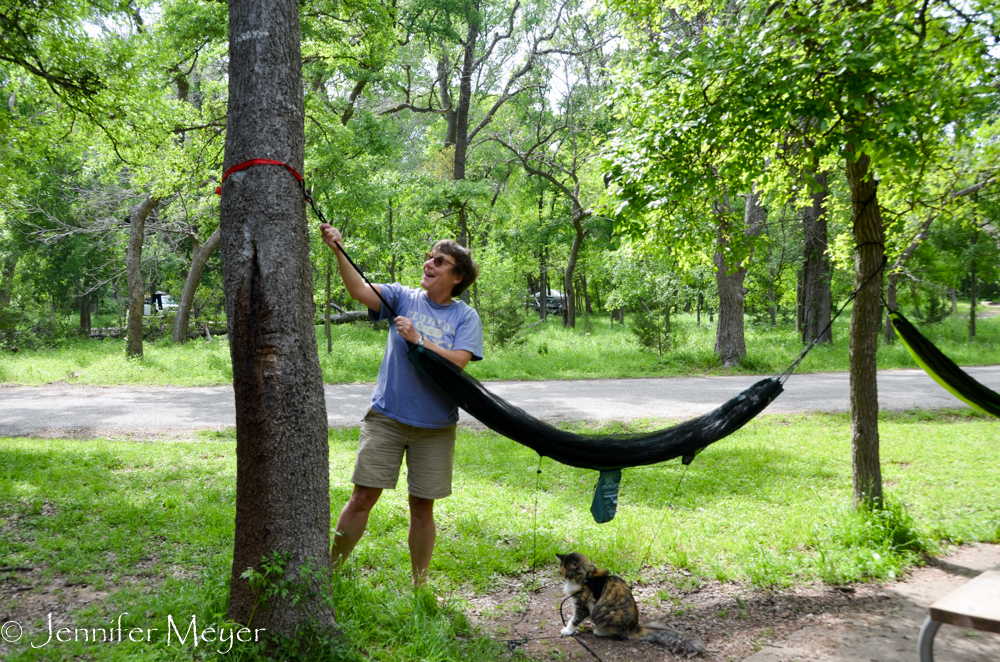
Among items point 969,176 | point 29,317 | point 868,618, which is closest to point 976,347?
point 969,176

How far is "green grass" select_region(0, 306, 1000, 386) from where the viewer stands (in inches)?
473

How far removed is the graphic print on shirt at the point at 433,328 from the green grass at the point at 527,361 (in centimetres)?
903

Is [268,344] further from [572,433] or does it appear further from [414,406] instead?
[572,433]

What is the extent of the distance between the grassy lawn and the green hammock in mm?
878

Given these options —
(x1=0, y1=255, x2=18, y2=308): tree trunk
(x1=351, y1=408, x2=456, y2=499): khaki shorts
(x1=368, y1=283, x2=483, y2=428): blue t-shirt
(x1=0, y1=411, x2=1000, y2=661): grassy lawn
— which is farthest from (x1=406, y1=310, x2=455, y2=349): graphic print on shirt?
(x1=0, y1=255, x2=18, y2=308): tree trunk

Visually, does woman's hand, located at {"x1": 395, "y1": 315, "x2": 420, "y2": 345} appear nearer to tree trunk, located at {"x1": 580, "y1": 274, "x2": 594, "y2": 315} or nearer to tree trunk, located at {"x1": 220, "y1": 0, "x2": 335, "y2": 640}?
tree trunk, located at {"x1": 220, "y1": 0, "x2": 335, "y2": 640}

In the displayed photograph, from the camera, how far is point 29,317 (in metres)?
18.2

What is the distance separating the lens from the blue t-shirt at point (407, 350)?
2895mm

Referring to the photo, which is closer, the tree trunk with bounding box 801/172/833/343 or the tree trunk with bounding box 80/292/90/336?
the tree trunk with bounding box 801/172/833/343

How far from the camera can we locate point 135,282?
14.2 m


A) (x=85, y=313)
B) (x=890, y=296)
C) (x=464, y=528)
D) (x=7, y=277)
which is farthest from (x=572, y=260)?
(x=85, y=313)

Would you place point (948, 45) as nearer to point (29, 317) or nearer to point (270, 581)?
point (270, 581)

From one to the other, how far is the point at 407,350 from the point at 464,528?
1869 millimetres

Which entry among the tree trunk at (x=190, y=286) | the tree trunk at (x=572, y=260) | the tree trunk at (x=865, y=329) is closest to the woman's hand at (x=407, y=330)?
the tree trunk at (x=865, y=329)
